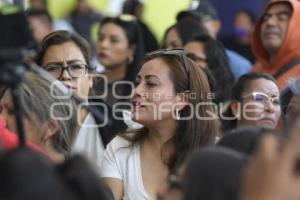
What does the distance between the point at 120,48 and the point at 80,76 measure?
1.74 metres

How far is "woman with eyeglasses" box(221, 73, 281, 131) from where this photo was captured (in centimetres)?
524

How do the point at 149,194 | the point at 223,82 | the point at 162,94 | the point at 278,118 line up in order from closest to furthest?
the point at 149,194 < the point at 162,94 < the point at 278,118 < the point at 223,82

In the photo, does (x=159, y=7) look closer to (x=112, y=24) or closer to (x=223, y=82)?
(x=112, y=24)

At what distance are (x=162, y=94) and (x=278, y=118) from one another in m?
0.87

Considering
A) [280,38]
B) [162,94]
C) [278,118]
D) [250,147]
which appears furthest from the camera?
[280,38]

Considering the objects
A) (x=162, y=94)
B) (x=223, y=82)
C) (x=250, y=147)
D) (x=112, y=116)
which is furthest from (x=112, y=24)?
(x=250, y=147)

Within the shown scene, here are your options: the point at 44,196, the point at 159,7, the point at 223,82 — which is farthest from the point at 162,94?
the point at 159,7

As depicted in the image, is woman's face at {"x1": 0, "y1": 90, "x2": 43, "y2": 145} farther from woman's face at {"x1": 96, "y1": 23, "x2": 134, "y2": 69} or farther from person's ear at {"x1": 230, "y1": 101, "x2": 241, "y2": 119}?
woman's face at {"x1": 96, "y1": 23, "x2": 134, "y2": 69}

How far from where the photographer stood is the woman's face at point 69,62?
16.8 feet

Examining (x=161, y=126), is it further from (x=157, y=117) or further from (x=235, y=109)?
(x=235, y=109)

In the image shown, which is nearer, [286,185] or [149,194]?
[286,185]

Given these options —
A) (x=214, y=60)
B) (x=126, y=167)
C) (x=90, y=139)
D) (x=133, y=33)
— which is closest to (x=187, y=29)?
(x=133, y=33)

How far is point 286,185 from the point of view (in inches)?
85.2

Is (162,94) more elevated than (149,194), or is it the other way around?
(162,94)
